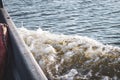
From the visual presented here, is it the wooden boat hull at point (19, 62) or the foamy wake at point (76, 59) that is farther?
the foamy wake at point (76, 59)

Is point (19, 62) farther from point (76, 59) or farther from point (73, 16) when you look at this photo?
point (73, 16)

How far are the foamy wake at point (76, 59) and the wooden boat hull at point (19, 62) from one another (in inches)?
49.9

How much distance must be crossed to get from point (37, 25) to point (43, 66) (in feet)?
22.4

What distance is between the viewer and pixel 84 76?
7.08 meters

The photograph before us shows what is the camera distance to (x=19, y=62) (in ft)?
16.9

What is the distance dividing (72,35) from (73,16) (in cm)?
396

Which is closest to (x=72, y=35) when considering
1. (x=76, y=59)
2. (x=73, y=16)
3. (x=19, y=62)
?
(x=73, y=16)

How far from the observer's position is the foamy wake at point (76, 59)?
23.5 feet

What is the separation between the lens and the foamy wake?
7.15m

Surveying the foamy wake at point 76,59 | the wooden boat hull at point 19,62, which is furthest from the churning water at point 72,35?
the wooden boat hull at point 19,62

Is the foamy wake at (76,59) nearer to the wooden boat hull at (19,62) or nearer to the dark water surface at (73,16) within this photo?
the wooden boat hull at (19,62)

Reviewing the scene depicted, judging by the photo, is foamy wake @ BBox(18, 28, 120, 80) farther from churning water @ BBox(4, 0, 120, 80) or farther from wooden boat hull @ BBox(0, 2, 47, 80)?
wooden boat hull @ BBox(0, 2, 47, 80)

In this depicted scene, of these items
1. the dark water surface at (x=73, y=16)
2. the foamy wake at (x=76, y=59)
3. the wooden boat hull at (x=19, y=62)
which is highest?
the wooden boat hull at (x=19, y=62)

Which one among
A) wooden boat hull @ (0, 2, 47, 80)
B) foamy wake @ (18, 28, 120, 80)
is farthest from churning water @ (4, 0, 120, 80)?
wooden boat hull @ (0, 2, 47, 80)
